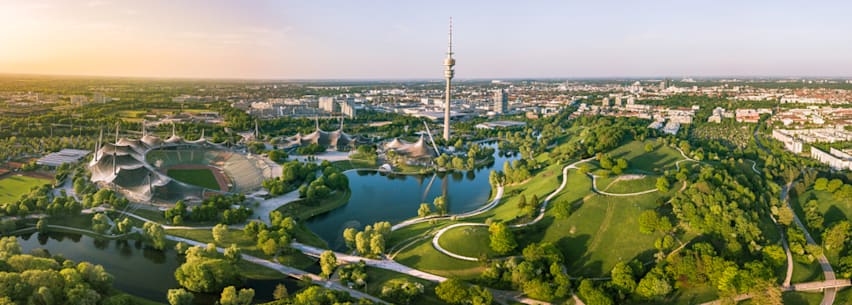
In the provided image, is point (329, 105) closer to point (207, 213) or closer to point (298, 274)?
point (207, 213)

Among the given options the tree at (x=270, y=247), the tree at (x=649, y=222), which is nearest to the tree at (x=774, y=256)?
the tree at (x=649, y=222)

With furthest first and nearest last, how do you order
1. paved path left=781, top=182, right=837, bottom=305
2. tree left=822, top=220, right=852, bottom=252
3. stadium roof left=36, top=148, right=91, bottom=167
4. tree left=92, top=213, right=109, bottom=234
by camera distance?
stadium roof left=36, top=148, right=91, bottom=167, tree left=92, top=213, right=109, bottom=234, tree left=822, top=220, right=852, bottom=252, paved path left=781, top=182, right=837, bottom=305

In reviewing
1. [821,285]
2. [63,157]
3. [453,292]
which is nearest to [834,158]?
[821,285]

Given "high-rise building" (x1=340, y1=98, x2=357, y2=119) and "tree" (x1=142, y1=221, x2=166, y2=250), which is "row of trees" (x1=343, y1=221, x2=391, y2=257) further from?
"high-rise building" (x1=340, y1=98, x2=357, y2=119)

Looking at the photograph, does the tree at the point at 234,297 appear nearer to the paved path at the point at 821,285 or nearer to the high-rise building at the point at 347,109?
the paved path at the point at 821,285

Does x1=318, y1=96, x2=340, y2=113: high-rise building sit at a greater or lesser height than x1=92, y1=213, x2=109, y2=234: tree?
greater

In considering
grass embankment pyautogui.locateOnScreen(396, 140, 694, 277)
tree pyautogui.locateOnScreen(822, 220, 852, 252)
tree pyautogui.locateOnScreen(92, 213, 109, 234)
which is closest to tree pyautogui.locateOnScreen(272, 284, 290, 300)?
grass embankment pyautogui.locateOnScreen(396, 140, 694, 277)

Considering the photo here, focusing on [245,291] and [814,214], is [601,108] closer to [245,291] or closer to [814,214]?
[814,214]
